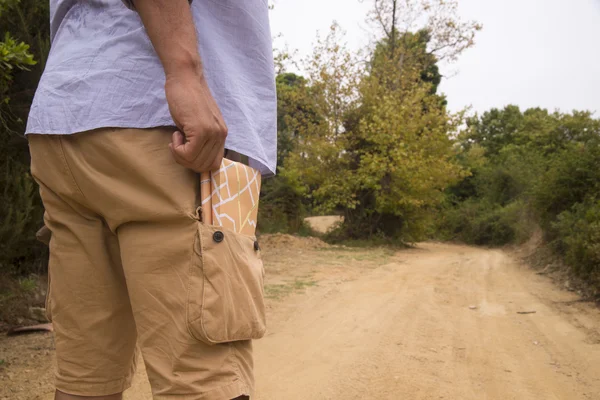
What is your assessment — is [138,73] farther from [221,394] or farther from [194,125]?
[221,394]

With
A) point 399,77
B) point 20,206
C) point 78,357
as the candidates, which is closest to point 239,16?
point 78,357

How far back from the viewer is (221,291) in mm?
1021

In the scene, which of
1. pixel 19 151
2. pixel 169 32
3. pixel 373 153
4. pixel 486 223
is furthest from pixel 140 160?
pixel 486 223

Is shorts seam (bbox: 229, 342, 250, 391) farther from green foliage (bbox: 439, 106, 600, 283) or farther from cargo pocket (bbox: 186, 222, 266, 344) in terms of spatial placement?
green foliage (bbox: 439, 106, 600, 283)

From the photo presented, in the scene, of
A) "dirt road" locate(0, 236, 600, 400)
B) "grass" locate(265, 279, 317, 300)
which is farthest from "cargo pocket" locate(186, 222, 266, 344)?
"grass" locate(265, 279, 317, 300)

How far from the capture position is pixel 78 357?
3.96ft

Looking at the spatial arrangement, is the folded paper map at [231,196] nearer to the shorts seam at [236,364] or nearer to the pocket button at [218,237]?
the pocket button at [218,237]

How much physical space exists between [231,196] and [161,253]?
19 centimetres

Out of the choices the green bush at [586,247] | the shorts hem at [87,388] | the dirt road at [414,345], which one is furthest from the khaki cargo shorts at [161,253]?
the green bush at [586,247]

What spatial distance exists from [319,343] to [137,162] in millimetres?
2713

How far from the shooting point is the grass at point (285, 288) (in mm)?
5238

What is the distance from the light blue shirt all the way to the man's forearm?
7cm

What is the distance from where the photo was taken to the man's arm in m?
1.01

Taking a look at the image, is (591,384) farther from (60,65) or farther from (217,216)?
(60,65)
